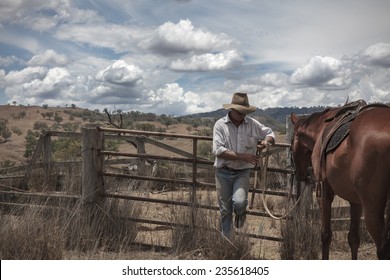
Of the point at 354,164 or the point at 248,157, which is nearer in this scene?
the point at 354,164

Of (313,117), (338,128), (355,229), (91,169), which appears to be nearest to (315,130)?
(313,117)

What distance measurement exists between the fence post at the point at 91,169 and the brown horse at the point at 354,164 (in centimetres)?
283

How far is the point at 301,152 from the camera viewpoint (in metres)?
6.32

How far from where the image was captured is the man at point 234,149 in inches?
213

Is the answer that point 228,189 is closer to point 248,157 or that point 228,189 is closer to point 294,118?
point 248,157

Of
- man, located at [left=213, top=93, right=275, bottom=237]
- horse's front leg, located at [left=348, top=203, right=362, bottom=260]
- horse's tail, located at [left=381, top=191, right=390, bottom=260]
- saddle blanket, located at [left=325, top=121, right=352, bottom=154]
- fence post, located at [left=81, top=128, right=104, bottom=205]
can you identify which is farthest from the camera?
fence post, located at [left=81, top=128, right=104, bottom=205]

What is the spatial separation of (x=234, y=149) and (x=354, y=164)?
1.46m

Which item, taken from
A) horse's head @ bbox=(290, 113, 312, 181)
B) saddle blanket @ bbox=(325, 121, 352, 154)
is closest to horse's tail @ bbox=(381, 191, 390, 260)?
saddle blanket @ bbox=(325, 121, 352, 154)

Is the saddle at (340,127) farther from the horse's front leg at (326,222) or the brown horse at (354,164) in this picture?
the horse's front leg at (326,222)

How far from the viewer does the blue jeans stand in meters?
5.42

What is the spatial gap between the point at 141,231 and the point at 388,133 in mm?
4384

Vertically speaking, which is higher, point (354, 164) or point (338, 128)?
point (338, 128)

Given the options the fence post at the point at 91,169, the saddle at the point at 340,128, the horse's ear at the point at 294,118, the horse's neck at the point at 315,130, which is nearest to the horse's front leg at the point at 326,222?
the saddle at the point at 340,128

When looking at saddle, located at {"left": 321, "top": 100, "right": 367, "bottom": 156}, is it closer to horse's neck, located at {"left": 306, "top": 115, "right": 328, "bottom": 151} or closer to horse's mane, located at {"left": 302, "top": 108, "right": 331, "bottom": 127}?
horse's neck, located at {"left": 306, "top": 115, "right": 328, "bottom": 151}
